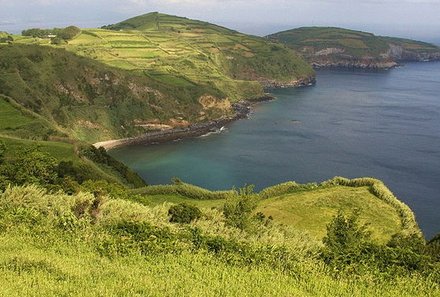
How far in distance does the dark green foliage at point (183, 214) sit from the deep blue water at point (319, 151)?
152ft

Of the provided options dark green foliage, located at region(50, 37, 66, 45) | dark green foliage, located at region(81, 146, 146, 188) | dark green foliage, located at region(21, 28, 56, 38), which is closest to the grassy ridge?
dark green foliage, located at region(81, 146, 146, 188)

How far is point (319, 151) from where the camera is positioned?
329 feet

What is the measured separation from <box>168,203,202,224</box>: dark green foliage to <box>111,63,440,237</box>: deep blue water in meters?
46.5

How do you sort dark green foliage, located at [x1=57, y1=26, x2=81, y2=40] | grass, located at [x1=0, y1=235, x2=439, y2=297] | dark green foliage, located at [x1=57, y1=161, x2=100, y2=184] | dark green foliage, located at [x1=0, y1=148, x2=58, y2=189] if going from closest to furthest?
grass, located at [x1=0, y1=235, x2=439, y2=297] → dark green foliage, located at [x1=0, y1=148, x2=58, y2=189] → dark green foliage, located at [x1=57, y1=161, x2=100, y2=184] → dark green foliage, located at [x1=57, y1=26, x2=81, y2=40]

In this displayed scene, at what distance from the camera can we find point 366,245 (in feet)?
64.5

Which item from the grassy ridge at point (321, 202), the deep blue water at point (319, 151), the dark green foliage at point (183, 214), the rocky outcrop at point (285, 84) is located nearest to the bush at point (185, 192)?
the grassy ridge at point (321, 202)

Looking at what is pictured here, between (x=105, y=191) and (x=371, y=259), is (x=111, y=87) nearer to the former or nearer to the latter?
(x=105, y=191)

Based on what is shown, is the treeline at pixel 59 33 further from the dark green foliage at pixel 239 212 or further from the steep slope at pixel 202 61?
the dark green foliage at pixel 239 212

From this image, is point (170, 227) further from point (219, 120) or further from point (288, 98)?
point (288, 98)

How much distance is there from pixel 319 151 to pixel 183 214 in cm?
7999

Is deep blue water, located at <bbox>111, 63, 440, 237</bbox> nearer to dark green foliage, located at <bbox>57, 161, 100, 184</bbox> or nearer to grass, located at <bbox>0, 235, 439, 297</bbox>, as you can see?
dark green foliage, located at <bbox>57, 161, 100, 184</bbox>

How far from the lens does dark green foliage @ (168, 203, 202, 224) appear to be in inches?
928

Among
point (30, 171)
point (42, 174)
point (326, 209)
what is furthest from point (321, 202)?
point (30, 171)

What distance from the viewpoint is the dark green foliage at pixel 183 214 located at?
23578 millimetres
